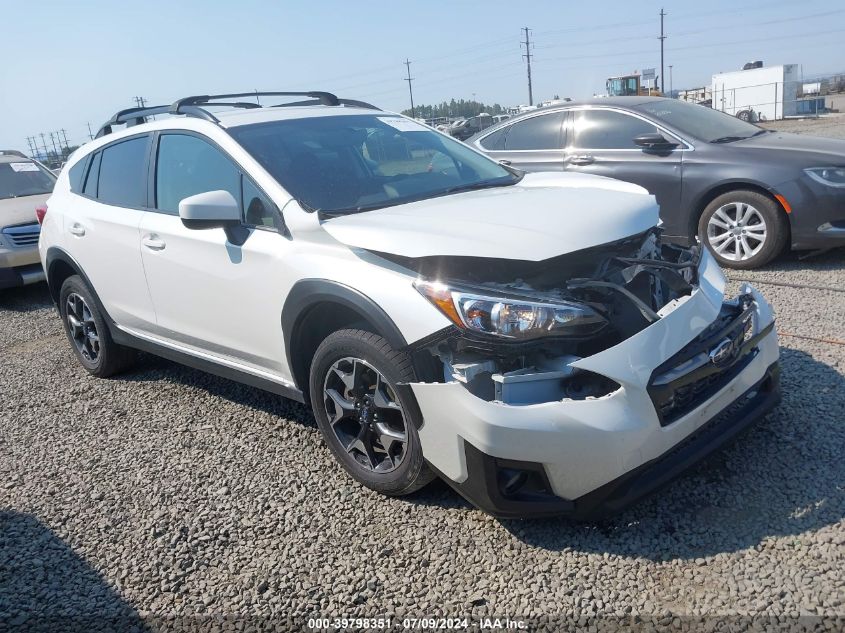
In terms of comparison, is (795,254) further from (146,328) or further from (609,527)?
(146,328)

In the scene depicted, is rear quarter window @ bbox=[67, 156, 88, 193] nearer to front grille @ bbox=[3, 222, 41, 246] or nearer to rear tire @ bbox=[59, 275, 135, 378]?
rear tire @ bbox=[59, 275, 135, 378]

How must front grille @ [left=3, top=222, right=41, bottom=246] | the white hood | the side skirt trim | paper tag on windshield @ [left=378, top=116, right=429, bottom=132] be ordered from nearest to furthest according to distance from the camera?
the white hood
the side skirt trim
paper tag on windshield @ [left=378, top=116, right=429, bottom=132]
front grille @ [left=3, top=222, right=41, bottom=246]

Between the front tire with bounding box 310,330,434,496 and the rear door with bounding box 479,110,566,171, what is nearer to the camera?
A: the front tire with bounding box 310,330,434,496

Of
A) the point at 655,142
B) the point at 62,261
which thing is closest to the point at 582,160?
the point at 655,142

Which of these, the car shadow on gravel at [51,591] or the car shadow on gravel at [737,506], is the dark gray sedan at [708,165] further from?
the car shadow on gravel at [51,591]

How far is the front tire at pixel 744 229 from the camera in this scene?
6188 millimetres

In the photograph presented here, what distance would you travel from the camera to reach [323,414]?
3410 mm

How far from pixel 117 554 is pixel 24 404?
2494mm

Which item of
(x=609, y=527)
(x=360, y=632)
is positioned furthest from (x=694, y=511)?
(x=360, y=632)

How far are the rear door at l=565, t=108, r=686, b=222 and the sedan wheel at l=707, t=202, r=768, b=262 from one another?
0.40 m

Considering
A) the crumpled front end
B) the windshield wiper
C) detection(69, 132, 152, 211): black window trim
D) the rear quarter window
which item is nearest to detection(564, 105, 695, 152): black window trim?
the windshield wiper

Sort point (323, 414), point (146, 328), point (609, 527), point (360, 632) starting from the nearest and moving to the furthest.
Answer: point (360, 632)
point (609, 527)
point (323, 414)
point (146, 328)

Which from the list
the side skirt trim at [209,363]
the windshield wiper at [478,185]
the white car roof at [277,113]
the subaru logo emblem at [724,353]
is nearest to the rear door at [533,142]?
the white car roof at [277,113]

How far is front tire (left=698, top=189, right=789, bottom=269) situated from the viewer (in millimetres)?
6188
